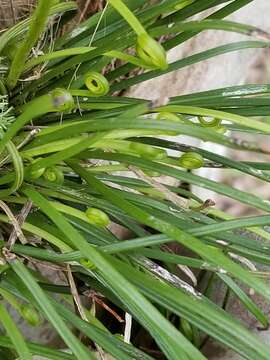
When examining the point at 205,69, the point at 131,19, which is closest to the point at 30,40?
the point at 131,19

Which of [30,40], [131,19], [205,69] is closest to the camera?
[131,19]

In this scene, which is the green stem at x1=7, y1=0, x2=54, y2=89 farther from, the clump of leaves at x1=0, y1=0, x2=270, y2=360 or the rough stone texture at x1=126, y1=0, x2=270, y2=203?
the rough stone texture at x1=126, y1=0, x2=270, y2=203

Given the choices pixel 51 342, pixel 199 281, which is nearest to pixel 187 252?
pixel 199 281

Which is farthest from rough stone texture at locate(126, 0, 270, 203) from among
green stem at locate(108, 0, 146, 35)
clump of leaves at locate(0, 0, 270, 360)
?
green stem at locate(108, 0, 146, 35)

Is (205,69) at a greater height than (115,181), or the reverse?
(205,69)

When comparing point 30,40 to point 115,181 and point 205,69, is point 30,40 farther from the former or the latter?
point 205,69

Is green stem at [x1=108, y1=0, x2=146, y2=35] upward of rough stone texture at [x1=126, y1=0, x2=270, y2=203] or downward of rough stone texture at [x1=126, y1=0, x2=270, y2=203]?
downward

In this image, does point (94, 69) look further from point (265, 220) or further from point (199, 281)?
point (199, 281)
